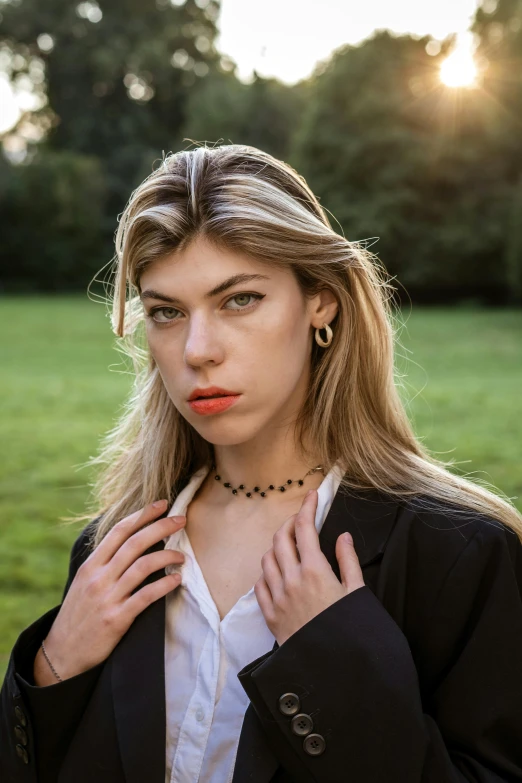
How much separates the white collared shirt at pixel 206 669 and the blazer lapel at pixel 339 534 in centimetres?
8

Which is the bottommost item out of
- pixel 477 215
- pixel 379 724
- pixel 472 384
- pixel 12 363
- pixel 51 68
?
pixel 379 724

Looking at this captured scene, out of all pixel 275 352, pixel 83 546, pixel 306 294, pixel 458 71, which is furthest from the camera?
pixel 458 71

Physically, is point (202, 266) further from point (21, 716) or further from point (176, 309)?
point (21, 716)

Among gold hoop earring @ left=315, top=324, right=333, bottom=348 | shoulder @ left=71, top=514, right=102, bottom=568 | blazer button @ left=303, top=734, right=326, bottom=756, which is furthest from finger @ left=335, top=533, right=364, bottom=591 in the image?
shoulder @ left=71, top=514, right=102, bottom=568

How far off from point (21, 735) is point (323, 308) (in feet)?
4.37

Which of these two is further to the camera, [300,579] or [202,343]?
[202,343]

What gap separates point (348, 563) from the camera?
1921mm

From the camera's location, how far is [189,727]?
1.96 meters

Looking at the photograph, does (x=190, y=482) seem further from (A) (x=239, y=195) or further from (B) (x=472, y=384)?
(B) (x=472, y=384)

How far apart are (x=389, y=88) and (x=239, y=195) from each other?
109 feet

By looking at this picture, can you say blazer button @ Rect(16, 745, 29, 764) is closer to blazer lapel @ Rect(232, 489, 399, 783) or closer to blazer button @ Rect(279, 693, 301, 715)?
blazer lapel @ Rect(232, 489, 399, 783)

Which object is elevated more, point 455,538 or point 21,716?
point 455,538

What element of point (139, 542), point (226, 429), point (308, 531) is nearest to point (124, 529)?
point (139, 542)

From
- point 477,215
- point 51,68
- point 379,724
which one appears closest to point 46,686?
point 379,724
